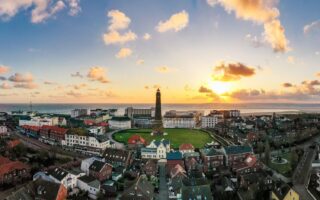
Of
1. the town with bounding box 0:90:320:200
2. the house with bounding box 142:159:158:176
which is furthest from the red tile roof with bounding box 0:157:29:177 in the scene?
the house with bounding box 142:159:158:176

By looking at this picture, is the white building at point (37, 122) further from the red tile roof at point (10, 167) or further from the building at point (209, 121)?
the red tile roof at point (10, 167)

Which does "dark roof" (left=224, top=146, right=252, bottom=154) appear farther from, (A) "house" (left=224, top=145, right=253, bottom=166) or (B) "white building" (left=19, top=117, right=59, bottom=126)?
(B) "white building" (left=19, top=117, right=59, bottom=126)

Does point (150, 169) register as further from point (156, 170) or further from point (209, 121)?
point (209, 121)

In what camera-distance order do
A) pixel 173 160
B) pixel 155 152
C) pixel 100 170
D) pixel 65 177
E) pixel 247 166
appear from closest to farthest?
1. pixel 65 177
2. pixel 100 170
3. pixel 247 166
4. pixel 173 160
5. pixel 155 152

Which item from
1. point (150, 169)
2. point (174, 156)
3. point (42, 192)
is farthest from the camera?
point (174, 156)

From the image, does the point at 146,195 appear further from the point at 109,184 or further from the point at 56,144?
the point at 56,144

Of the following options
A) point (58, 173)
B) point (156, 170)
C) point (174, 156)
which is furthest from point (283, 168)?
point (58, 173)

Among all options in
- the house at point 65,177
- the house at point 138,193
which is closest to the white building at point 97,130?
the house at point 65,177
